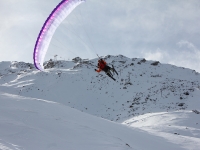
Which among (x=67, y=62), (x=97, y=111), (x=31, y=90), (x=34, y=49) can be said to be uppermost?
(x=67, y=62)

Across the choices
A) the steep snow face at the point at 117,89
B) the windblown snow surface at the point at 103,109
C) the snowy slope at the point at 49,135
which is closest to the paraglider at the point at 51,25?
the windblown snow surface at the point at 103,109

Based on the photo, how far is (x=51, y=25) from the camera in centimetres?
1240

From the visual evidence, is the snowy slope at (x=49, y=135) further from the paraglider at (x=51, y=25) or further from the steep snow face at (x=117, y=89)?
the steep snow face at (x=117, y=89)

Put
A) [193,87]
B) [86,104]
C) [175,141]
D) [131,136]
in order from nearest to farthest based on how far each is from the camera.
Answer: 1. [131,136]
2. [175,141]
3. [86,104]
4. [193,87]

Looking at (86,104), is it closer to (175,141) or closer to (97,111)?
(97,111)

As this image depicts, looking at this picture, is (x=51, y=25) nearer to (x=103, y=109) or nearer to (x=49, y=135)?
(x=49, y=135)

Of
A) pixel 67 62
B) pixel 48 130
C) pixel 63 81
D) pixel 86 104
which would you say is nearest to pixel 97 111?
pixel 86 104

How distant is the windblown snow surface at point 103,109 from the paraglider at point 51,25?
3.21 meters

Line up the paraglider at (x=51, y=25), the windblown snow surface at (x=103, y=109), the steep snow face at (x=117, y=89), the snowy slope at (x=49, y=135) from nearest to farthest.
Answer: the snowy slope at (x=49, y=135) → the windblown snow surface at (x=103, y=109) → the paraglider at (x=51, y=25) → the steep snow face at (x=117, y=89)

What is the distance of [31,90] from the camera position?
31.1 meters

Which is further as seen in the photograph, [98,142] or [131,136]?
[131,136]

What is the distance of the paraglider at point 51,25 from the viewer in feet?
39.9

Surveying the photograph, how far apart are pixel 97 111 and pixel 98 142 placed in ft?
60.5

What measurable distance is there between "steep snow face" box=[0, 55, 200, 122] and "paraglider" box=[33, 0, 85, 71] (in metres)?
13.2
